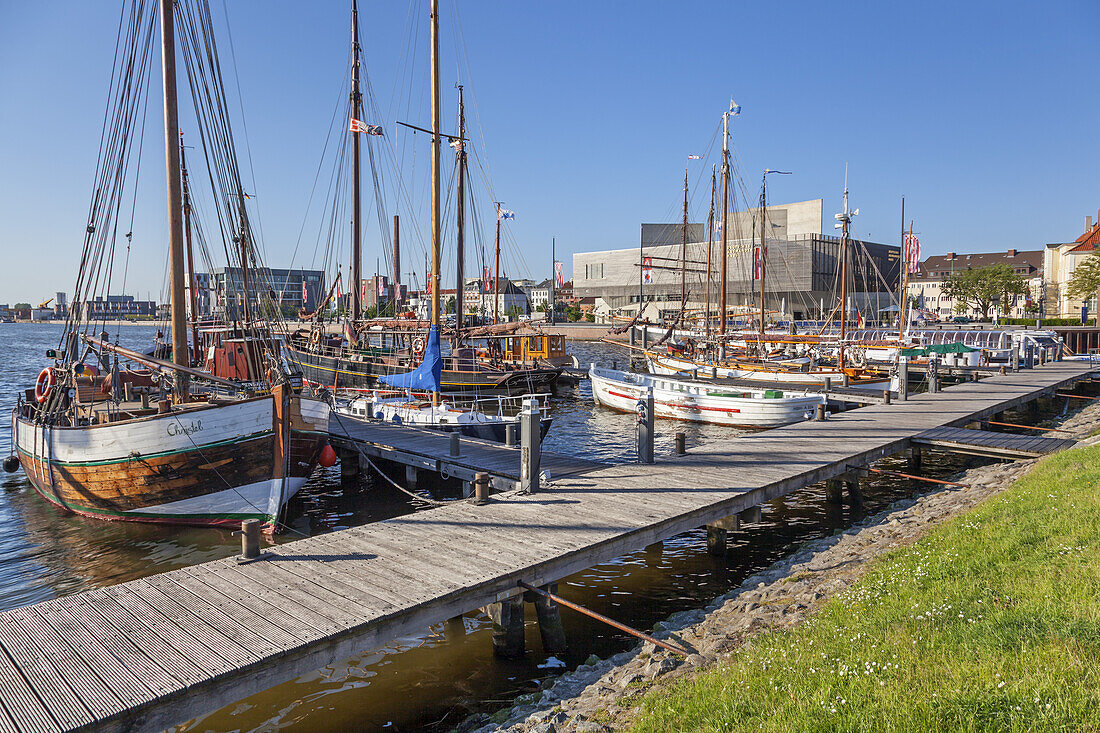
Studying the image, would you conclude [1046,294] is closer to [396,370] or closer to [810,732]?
[396,370]

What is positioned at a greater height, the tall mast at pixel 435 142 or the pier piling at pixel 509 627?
the tall mast at pixel 435 142

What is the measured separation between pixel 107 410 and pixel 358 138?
22.3 meters

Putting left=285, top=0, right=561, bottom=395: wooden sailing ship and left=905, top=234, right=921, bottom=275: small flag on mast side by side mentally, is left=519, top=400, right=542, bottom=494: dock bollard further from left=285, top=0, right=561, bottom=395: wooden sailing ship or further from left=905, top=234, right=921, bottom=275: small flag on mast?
left=905, top=234, right=921, bottom=275: small flag on mast

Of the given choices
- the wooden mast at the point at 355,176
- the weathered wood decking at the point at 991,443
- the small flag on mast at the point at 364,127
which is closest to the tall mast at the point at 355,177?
the wooden mast at the point at 355,176

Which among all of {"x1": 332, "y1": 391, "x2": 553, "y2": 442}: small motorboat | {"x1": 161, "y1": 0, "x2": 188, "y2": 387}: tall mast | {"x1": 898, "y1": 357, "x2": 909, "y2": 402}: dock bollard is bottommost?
{"x1": 332, "y1": 391, "x2": 553, "y2": 442}: small motorboat

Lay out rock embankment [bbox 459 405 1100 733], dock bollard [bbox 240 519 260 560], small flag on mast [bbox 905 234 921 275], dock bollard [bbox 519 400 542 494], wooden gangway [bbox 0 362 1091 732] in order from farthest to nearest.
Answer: small flag on mast [bbox 905 234 921 275] → dock bollard [bbox 519 400 542 494] → dock bollard [bbox 240 519 260 560] → rock embankment [bbox 459 405 1100 733] → wooden gangway [bbox 0 362 1091 732]

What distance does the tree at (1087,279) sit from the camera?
66375 millimetres

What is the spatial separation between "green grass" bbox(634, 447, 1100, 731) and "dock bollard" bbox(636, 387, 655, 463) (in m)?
6.05

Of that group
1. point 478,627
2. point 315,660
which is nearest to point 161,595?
point 315,660

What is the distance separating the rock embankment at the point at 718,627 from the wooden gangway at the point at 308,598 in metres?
1.25

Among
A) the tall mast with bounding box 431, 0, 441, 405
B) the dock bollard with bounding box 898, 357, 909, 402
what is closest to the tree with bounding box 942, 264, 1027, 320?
the dock bollard with bounding box 898, 357, 909, 402

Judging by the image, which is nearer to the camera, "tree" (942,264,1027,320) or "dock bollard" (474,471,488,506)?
"dock bollard" (474,471,488,506)

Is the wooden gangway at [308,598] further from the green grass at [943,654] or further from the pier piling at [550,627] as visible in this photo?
Answer: the green grass at [943,654]

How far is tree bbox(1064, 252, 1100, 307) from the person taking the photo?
66375mm
